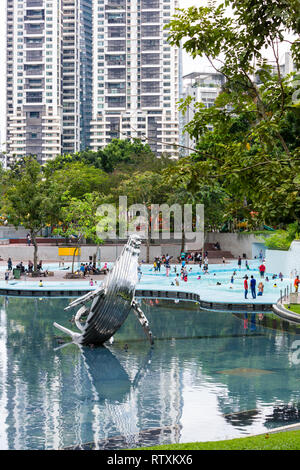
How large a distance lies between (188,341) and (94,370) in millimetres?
6292

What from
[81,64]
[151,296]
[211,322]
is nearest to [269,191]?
[211,322]

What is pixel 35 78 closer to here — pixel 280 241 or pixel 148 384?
pixel 280 241

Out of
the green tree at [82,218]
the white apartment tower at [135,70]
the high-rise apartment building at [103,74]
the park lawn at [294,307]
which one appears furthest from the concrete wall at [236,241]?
the white apartment tower at [135,70]

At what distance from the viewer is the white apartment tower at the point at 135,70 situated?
447 feet

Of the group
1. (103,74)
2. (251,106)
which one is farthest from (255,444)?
(103,74)

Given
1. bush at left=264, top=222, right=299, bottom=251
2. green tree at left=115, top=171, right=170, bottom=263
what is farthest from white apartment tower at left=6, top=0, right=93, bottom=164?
bush at left=264, top=222, right=299, bottom=251

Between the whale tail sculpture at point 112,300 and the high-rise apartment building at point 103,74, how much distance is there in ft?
373

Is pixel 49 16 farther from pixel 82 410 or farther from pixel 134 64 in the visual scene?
pixel 82 410

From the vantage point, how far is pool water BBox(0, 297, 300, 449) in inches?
582

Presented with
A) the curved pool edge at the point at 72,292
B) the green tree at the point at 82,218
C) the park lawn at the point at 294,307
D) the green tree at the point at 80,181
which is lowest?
the curved pool edge at the point at 72,292

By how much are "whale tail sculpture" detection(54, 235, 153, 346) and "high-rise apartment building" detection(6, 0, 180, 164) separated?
11372 centimetres

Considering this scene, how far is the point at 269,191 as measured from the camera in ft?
36.1

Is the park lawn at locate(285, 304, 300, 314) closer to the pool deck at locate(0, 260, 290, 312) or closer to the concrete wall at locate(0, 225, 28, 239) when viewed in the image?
the pool deck at locate(0, 260, 290, 312)

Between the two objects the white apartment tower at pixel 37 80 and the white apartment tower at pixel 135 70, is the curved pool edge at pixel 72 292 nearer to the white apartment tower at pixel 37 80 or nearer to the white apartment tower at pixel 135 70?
the white apartment tower at pixel 135 70
